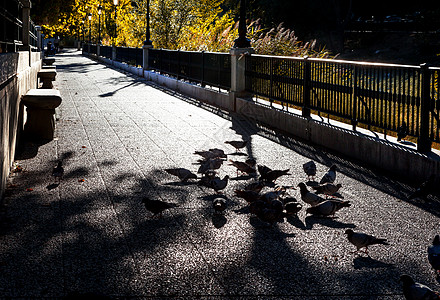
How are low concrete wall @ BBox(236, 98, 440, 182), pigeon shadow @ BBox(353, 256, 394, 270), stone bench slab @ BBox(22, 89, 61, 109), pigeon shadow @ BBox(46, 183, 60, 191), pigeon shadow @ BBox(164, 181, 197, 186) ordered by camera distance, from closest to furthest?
1. pigeon shadow @ BBox(353, 256, 394, 270)
2. pigeon shadow @ BBox(46, 183, 60, 191)
3. pigeon shadow @ BBox(164, 181, 197, 186)
4. low concrete wall @ BBox(236, 98, 440, 182)
5. stone bench slab @ BBox(22, 89, 61, 109)

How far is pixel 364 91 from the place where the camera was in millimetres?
10508

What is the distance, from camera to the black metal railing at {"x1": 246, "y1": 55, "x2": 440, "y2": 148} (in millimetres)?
8836

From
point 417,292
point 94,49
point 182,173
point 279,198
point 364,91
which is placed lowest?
point 417,292

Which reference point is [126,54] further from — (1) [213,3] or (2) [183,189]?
(2) [183,189]

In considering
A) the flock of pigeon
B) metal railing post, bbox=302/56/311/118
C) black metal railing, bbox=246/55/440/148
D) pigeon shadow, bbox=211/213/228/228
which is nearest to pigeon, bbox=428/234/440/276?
the flock of pigeon

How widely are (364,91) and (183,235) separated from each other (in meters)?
5.53

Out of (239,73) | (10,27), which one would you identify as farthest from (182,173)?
(239,73)

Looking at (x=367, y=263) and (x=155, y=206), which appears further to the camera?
(x=155, y=206)

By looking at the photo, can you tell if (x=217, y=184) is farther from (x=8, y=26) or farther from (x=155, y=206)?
(x=8, y=26)

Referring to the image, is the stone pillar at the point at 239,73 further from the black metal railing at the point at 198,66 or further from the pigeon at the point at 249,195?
the pigeon at the point at 249,195

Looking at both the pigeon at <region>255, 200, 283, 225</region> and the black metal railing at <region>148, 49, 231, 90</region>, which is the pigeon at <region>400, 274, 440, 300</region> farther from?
the black metal railing at <region>148, 49, 231, 90</region>

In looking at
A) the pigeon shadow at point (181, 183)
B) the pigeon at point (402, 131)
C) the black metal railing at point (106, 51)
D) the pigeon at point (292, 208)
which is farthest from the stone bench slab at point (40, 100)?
the black metal railing at point (106, 51)

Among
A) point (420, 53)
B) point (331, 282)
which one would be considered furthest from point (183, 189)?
point (420, 53)

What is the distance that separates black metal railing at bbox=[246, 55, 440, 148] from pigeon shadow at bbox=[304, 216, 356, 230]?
275cm
